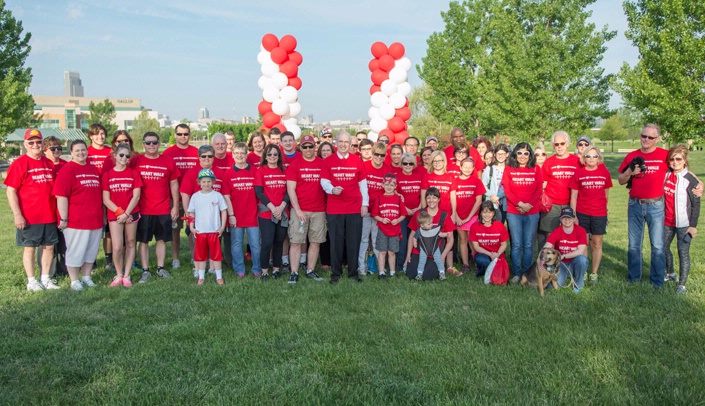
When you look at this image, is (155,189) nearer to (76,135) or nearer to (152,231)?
(152,231)

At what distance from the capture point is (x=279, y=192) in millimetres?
6660

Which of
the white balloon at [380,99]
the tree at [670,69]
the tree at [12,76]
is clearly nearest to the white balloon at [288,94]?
the white balloon at [380,99]

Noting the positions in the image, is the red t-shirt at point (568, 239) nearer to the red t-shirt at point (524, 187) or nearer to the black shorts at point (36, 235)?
the red t-shirt at point (524, 187)

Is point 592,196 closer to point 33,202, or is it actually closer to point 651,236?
point 651,236

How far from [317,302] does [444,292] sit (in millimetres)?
1483

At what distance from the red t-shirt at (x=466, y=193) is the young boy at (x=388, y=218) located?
78 centimetres

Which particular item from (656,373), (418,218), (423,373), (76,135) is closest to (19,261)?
(418,218)

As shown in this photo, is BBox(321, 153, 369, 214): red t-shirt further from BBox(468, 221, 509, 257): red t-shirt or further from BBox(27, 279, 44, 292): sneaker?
BBox(27, 279, 44, 292): sneaker

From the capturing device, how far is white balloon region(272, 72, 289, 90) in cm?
1138

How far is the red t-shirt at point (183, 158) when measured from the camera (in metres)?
7.16

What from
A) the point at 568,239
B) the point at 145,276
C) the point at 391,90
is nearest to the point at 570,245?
the point at 568,239

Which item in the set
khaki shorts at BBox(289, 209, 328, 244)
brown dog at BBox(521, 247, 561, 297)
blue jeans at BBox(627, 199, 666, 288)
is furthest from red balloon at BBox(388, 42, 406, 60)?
brown dog at BBox(521, 247, 561, 297)

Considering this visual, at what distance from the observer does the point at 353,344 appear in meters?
4.35

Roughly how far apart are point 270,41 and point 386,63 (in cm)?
336
